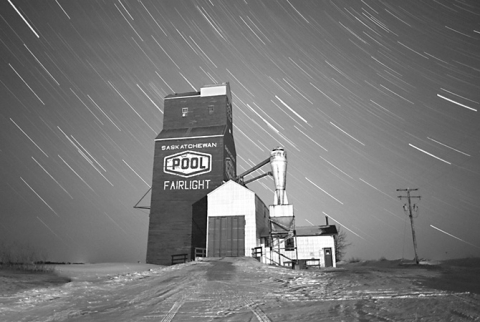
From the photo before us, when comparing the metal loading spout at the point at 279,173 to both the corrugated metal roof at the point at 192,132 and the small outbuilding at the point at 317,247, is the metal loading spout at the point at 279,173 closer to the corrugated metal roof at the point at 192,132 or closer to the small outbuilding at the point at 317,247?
the small outbuilding at the point at 317,247

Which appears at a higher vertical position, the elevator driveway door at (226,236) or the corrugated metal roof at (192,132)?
the corrugated metal roof at (192,132)

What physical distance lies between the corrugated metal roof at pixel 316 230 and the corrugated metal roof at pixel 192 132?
12747 millimetres

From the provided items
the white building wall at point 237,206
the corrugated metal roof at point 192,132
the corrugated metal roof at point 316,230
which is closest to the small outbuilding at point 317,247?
the corrugated metal roof at point 316,230

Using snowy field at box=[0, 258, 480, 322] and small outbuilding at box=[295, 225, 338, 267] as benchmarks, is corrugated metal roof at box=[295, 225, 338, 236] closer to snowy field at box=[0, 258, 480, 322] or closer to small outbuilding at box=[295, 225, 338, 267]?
small outbuilding at box=[295, 225, 338, 267]

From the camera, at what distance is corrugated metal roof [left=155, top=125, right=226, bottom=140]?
3428 cm

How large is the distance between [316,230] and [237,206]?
1176 cm

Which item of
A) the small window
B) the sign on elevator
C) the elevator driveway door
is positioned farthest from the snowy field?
the sign on elevator

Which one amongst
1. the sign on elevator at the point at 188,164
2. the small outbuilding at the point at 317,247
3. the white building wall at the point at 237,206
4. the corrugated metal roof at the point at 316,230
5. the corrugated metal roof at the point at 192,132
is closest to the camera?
the white building wall at the point at 237,206

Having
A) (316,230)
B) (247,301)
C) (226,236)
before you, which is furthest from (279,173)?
(247,301)

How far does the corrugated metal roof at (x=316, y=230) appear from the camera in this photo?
33094mm

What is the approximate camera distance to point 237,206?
26.2m

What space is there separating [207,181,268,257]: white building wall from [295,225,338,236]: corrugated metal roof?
876cm

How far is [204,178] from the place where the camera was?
32438 mm

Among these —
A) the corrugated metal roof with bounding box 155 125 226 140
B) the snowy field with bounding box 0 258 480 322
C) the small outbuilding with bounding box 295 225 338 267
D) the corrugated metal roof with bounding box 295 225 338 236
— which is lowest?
the snowy field with bounding box 0 258 480 322
